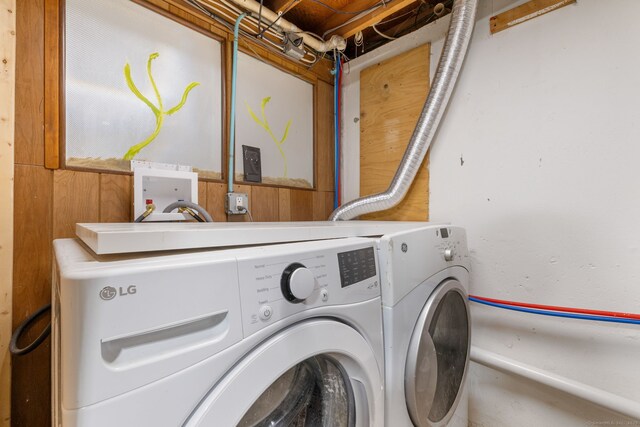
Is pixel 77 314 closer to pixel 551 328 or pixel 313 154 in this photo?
pixel 551 328

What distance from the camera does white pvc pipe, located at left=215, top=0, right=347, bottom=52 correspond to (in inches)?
47.7

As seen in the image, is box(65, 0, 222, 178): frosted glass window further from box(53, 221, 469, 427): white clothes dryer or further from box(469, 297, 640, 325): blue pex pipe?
box(469, 297, 640, 325): blue pex pipe

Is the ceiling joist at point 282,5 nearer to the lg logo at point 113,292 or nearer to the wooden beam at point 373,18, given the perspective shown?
the wooden beam at point 373,18

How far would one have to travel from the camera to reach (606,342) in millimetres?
915

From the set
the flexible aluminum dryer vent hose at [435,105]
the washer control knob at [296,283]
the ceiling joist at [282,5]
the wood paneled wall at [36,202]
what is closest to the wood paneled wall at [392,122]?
the flexible aluminum dryer vent hose at [435,105]

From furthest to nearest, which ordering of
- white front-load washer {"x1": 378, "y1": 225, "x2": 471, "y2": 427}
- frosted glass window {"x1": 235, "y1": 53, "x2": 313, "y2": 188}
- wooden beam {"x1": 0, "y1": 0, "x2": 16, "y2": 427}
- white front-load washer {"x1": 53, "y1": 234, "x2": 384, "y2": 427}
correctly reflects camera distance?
frosted glass window {"x1": 235, "y1": 53, "x2": 313, "y2": 188} → wooden beam {"x1": 0, "y1": 0, "x2": 16, "y2": 427} → white front-load washer {"x1": 378, "y1": 225, "x2": 471, "y2": 427} → white front-load washer {"x1": 53, "y1": 234, "x2": 384, "y2": 427}

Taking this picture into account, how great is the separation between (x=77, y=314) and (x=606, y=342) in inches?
54.4

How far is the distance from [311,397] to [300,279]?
1.08 feet

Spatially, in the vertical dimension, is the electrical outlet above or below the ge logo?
above

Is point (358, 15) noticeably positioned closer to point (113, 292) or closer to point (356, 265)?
point (356, 265)

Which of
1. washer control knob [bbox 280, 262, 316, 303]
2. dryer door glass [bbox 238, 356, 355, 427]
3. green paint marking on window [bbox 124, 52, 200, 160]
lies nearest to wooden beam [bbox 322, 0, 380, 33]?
green paint marking on window [bbox 124, 52, 200, 160]

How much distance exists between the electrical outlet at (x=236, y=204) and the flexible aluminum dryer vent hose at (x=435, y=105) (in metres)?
0.55

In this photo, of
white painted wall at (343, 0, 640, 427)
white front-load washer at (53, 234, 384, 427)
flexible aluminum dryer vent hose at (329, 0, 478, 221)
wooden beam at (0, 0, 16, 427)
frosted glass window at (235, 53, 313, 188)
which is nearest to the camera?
white front-load washer at (53, 234, 384, 427)

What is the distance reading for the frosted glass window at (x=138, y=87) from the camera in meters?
0.93
